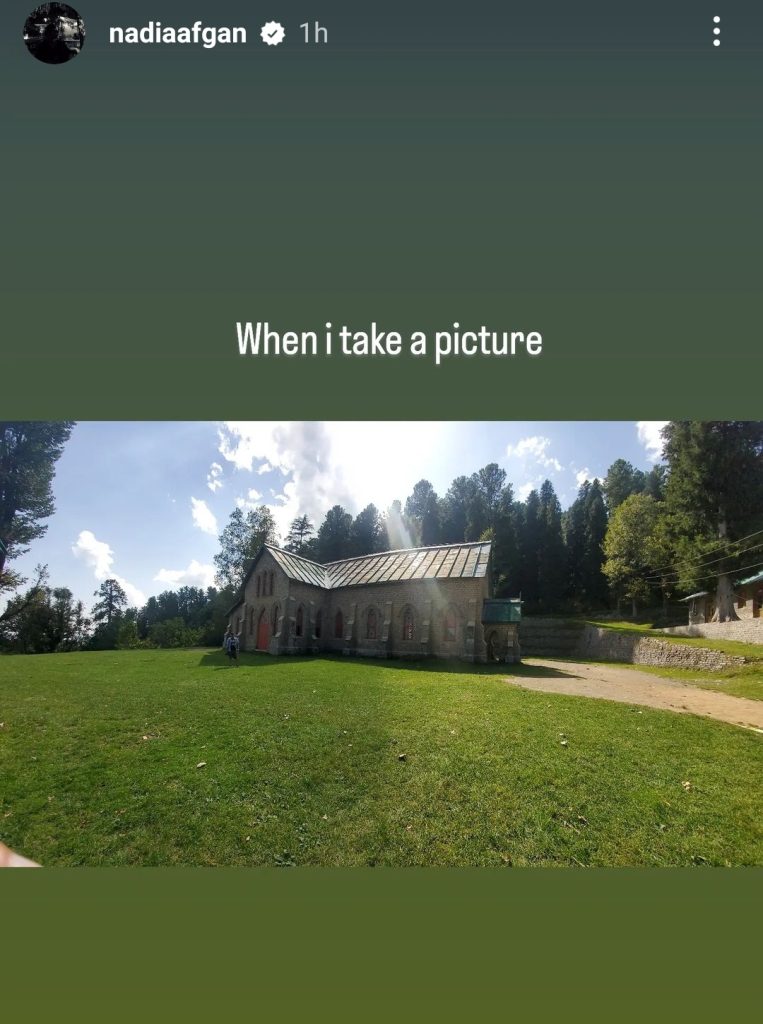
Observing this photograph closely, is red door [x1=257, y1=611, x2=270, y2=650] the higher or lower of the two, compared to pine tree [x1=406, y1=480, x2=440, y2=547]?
lower

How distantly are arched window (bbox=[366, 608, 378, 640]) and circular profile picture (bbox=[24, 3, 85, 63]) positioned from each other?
2862cm

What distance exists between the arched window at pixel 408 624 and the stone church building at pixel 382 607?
0.07 meters

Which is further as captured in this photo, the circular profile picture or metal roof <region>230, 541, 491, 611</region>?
metal roof <region>230, 541, 491, 611</region>

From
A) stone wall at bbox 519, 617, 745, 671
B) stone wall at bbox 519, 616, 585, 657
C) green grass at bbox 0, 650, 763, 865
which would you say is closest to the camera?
green grass at bbox 0, 650, 763, 865

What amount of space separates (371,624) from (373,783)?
2418cm

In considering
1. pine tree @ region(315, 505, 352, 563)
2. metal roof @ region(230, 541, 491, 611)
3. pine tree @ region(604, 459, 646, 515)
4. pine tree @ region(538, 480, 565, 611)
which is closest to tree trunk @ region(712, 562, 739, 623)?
metal roof @ region(230, 541, 491, 611)

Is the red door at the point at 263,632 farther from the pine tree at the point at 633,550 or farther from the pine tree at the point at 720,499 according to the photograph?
the pine tree at the point at 633,550

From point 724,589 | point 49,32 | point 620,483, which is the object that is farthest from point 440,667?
point 620,483

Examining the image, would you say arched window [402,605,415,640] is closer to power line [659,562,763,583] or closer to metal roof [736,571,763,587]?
power line [659,562,763,583]

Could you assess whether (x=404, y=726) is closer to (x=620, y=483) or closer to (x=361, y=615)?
(x=361, y=615)

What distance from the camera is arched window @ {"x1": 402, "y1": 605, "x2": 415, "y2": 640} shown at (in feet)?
91.2

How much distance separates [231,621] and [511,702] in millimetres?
27125

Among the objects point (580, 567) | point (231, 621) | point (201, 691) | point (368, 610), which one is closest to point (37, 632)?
point (231, 621)

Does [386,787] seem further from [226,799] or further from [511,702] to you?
[511,702]
